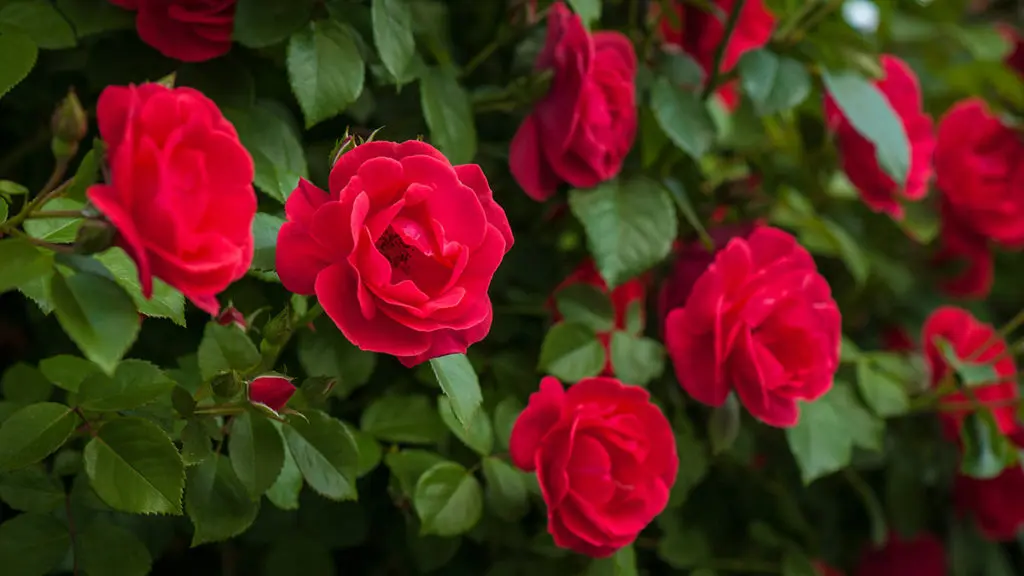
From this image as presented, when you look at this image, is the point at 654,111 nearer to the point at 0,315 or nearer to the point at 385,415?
the point at 385,415

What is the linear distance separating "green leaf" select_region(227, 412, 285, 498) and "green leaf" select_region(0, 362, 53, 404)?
17 centimetres

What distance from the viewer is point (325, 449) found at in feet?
1.74

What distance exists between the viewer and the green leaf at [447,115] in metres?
0.61

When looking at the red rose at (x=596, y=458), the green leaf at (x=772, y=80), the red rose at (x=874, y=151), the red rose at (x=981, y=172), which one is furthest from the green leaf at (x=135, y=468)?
the red rose at (x=981, y=172)

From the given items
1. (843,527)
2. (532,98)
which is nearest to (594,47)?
(532,98)

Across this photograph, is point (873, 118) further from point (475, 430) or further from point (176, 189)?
point (176, 189)

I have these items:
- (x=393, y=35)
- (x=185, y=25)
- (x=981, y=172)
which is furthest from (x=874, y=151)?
(x=185, y=25)

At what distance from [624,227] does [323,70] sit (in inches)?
9.8

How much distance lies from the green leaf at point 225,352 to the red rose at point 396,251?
78 mm

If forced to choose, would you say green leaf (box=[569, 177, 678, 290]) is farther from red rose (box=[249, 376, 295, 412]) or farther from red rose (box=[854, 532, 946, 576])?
red rose (box=[854, 532, 946, 576])

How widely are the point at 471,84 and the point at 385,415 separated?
0.98 feet

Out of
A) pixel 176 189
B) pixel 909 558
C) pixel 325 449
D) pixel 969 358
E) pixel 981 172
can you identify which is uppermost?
pixel 176 189

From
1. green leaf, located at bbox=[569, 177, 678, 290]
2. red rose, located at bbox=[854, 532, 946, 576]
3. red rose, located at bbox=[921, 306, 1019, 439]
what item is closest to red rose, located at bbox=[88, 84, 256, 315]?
green leaf, located at bbox=[569, 177, 678, 290]

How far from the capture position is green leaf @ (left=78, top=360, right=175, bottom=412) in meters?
0.48
